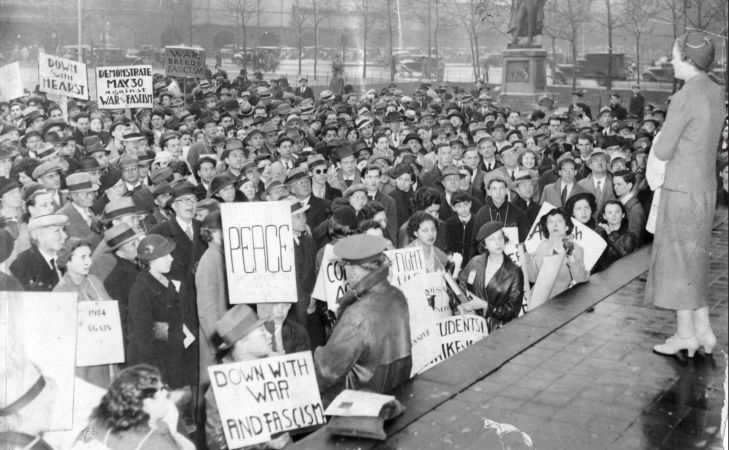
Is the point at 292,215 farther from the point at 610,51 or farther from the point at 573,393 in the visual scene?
the point at 610,51

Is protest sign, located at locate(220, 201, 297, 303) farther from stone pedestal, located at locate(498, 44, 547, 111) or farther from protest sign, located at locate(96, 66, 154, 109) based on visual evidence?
stone pedestal, located at locate(498, 44, 547, 111)

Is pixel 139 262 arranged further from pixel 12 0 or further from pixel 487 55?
pixel 487 55

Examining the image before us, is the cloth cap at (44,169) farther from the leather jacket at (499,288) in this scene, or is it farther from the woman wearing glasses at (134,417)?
the leather jacket at (499,288)

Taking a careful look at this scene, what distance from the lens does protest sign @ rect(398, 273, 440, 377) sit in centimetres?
730

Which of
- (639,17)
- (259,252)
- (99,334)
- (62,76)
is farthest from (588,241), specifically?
(62,76)

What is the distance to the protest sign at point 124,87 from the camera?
10750 mm

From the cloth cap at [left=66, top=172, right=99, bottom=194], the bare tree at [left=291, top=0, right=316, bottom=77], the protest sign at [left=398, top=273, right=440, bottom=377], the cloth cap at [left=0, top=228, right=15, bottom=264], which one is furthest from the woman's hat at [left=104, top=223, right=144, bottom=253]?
the bare tree at [left=291, top=0, right=316, bottom=77]

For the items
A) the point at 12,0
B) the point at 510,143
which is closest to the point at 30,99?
the point at 12,0

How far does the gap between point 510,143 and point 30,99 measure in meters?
7.68

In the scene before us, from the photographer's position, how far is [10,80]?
7.39 metres

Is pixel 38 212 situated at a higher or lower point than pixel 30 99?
lower

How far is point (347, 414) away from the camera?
555cm

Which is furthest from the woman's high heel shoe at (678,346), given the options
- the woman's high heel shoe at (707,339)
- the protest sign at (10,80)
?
the protest sign at (10,80)

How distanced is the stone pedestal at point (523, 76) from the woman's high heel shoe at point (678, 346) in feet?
26.3
